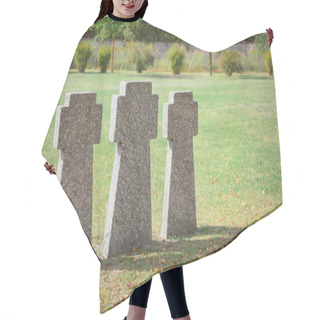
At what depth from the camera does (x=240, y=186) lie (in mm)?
5441

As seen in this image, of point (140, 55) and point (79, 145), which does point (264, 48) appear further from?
point (79, 145)

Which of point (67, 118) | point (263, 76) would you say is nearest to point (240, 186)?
point (263, 76)

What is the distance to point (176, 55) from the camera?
215 inches

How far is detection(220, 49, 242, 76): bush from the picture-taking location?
5488mm

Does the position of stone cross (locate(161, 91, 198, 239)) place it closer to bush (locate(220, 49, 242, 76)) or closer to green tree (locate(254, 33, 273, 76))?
bush (locate(220, 49, 242, 76))

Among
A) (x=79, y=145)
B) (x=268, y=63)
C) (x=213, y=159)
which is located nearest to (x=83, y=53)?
(x=79, y=145)

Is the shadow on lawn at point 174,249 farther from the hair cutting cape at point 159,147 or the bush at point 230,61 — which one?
the bush at point 230,61

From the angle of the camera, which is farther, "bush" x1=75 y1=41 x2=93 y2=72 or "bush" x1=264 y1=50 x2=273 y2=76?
"bush" x1=264 y1=50 x2=273 y2=76

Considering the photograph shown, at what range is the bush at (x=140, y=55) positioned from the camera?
5.40 meters

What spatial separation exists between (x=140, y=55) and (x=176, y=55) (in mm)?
201

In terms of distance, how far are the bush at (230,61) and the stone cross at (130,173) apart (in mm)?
431

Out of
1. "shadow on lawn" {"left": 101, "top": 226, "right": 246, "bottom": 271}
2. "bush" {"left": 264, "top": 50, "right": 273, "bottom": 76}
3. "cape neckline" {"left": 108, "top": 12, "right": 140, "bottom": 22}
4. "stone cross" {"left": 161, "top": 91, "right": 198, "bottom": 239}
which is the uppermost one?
"cape neckline" {"left": 108, "top": 12, "right": 140, "bottom": 22}

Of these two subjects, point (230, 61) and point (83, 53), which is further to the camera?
point (230, 61)

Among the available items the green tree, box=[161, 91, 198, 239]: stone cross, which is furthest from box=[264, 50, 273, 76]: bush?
box=[161, 91, 198, 239]: stone cross
